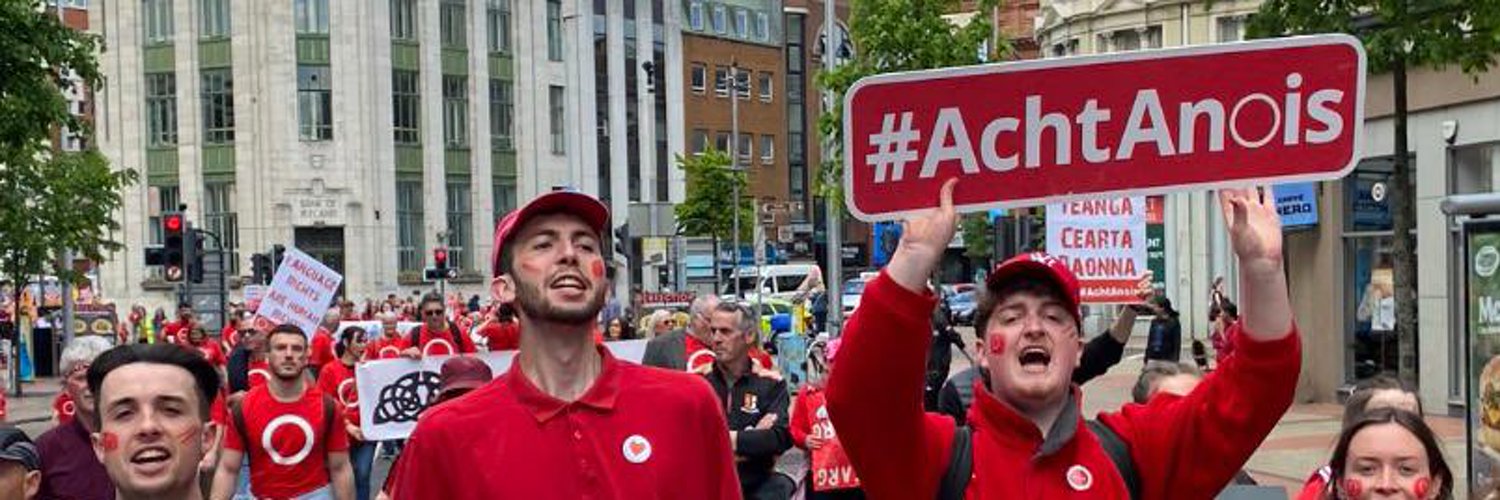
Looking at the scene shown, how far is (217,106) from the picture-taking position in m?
60.8

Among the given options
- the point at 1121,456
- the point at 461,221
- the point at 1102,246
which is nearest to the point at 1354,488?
the point at 1121,456

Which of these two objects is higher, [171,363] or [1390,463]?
[171,363]

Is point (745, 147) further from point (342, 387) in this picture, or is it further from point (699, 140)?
point (342, 387)

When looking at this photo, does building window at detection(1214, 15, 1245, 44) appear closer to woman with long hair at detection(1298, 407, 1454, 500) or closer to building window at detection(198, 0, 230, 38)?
building window at detection(198, 0, 230, 38)

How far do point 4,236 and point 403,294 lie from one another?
33.2 metres

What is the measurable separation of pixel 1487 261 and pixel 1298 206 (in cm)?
1323

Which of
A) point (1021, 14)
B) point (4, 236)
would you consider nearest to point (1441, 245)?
point (4, 236)

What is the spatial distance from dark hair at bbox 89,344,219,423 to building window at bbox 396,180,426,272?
5791 cm

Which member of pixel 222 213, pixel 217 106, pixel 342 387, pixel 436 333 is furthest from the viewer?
pixel 217 106

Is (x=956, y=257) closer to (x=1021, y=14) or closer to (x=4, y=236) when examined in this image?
(x=1021, y=14)

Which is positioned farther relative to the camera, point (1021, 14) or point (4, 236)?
point (1021, 14)

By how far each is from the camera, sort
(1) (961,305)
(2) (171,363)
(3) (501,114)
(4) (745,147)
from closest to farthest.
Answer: (2) (171,363) < (1) (961,305) < (3) (501,114) < (4) (745,147)

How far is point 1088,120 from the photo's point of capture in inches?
153

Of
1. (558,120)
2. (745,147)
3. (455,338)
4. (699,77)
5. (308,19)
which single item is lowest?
(455,338)
